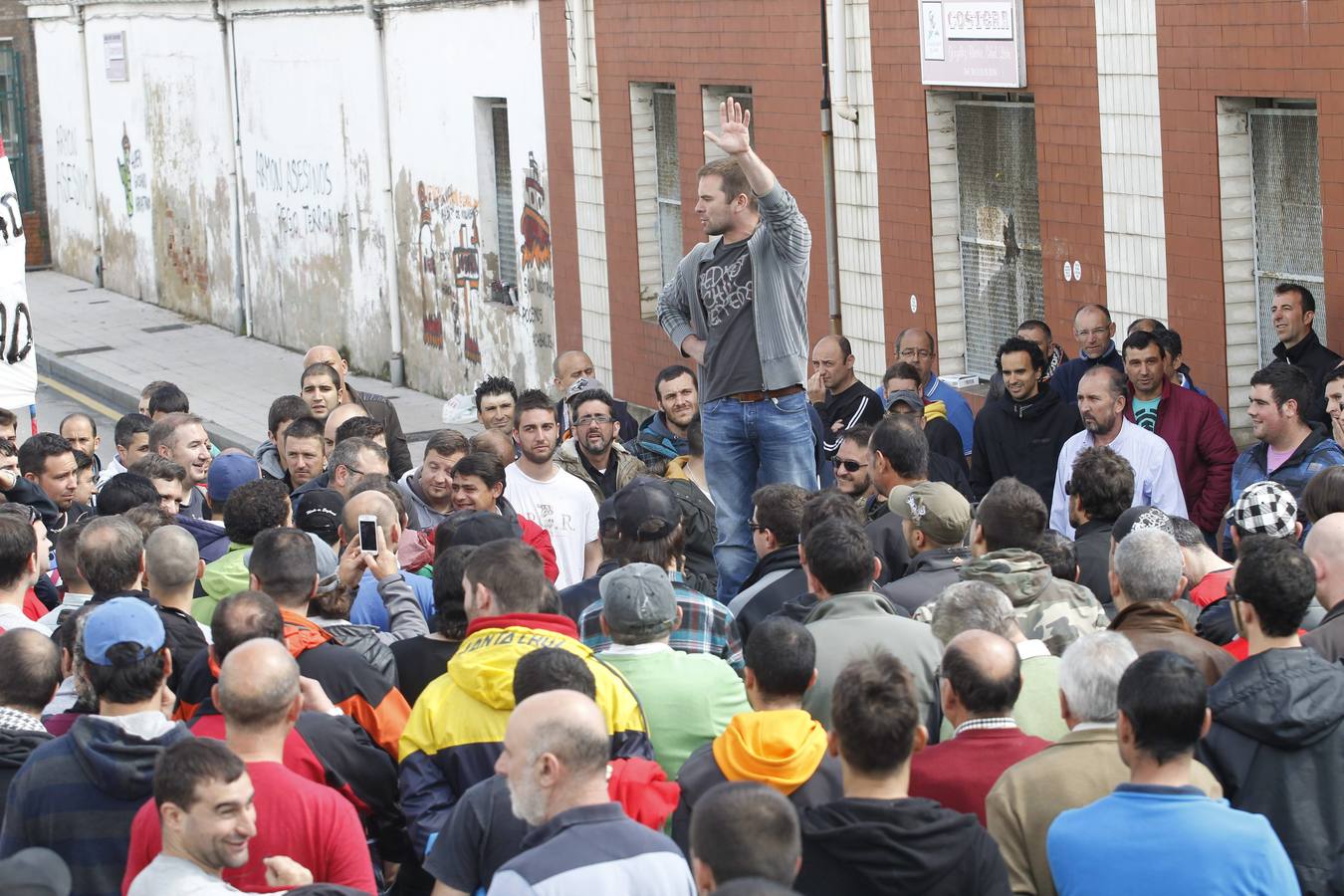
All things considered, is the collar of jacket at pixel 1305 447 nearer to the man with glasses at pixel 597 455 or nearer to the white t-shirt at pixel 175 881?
the man with glasses at pixel 597 455

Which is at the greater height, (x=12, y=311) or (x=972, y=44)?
(x=972, y=44)

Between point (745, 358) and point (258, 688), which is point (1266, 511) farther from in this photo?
point (258, 688)

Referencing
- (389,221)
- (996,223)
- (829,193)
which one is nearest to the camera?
(996,223)

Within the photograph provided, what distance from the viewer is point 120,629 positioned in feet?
18.2

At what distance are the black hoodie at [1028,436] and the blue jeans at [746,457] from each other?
2079 mm

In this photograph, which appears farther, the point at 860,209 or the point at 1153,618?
the point at 860,209

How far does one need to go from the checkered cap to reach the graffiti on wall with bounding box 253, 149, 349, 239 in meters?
17.9

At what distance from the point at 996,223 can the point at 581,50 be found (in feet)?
19.6

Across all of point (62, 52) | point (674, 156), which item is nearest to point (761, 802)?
point (674, 156)

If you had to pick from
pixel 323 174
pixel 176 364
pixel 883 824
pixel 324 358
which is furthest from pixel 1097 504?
pixel 176 364

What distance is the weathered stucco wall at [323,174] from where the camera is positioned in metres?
20.3

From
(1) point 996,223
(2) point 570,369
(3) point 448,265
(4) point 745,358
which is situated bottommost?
(2) point 570,369

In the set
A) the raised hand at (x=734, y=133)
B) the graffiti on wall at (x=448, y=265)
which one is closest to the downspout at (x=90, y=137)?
the graffiti on wall at (x=448, y=265)

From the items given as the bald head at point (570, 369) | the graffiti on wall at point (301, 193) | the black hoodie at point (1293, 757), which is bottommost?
the black hoodie at point (1293, 757)
